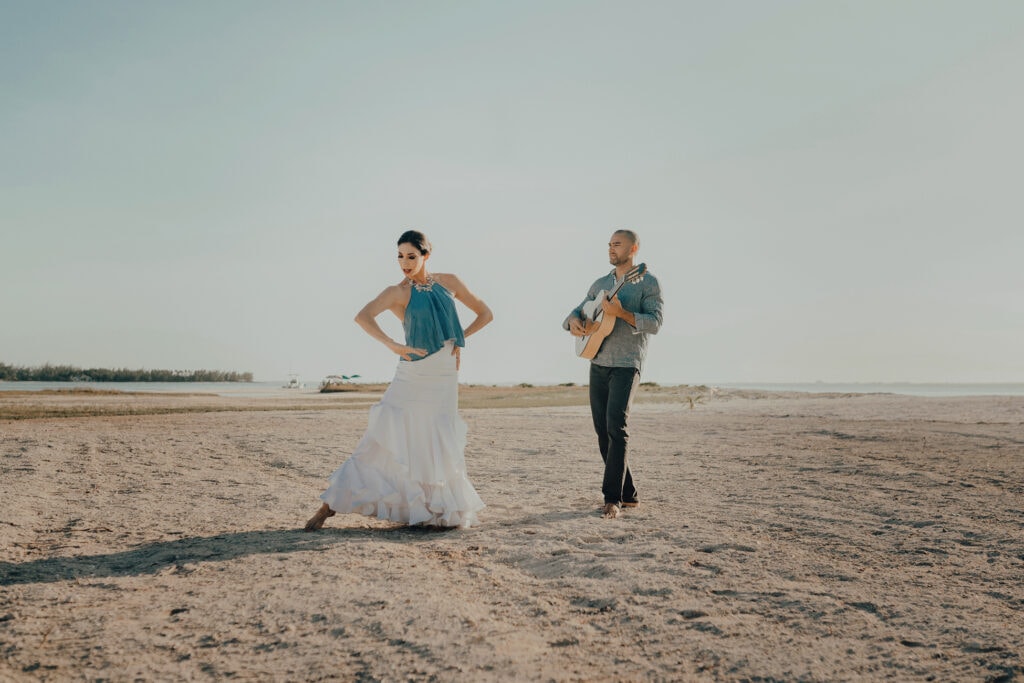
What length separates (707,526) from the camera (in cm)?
518

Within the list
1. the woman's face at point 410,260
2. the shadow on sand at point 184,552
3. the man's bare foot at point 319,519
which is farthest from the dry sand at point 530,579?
the woman's face at point 410,260

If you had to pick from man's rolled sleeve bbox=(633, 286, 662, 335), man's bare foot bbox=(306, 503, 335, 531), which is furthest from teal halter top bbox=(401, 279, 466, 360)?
man's rolled sleeve bbox=(633, 286, 662, 335)

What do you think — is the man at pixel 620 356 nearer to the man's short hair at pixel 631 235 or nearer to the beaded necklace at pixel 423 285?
the man's short hair at pixel 631 235

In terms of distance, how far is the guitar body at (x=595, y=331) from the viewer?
585cm

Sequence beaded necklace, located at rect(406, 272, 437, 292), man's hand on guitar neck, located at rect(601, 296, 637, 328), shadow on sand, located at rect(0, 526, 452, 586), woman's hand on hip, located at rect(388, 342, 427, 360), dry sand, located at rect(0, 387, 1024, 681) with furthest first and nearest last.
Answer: man's hand on guitar neck, located at rect(601, 296, 637, 328), beaded necklace, located at rect(406, 272, 437, 292), woman's hand on hip, located at rect(388, 342, 427, 360), shadow on sand, located at rect(0, 526, 452, 586), dry sand, located at rect(0, 387, 1024, 681)

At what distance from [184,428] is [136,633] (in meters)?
11.2

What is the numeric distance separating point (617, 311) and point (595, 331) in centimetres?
35

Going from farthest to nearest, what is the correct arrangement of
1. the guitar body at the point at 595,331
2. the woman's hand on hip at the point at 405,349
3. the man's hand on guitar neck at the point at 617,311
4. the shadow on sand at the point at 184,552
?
the guitar body at the point at 595,331 → the man's hand on guitar neck at the point at 617,311 → the woman's hand on hip at the point at 405,349 → the shadow on sand at the point at 184,552

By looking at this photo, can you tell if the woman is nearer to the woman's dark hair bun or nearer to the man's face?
the woman's dark hair bun

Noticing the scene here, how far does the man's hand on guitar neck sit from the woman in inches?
51.0

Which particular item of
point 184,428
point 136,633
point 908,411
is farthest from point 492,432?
point 908,411

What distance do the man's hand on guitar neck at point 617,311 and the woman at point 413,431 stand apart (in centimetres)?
130

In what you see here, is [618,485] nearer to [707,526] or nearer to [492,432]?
[707,526]

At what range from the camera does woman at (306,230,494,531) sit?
5.08 metres
